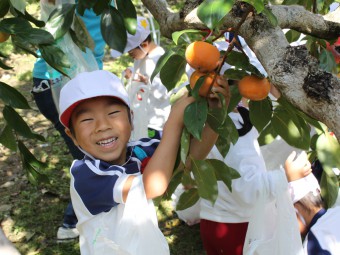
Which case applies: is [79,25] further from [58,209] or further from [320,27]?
[58,209]

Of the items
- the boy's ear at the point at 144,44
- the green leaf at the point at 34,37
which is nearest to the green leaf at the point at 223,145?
the green leaf at the point at 34,37

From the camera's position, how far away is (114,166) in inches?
73.0

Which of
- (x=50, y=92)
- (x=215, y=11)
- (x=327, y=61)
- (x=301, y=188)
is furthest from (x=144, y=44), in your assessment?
(x=215, y=11)

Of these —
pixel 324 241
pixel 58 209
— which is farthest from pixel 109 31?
pixel 58 209

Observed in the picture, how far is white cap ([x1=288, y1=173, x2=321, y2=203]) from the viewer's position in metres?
2.55

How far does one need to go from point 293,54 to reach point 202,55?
0.28m

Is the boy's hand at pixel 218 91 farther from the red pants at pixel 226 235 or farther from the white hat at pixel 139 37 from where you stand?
the white hat at pixel 139 37

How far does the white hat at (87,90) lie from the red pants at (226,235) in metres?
1.09

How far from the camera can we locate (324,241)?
217cm

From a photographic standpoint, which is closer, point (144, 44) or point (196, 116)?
point (196, 116)

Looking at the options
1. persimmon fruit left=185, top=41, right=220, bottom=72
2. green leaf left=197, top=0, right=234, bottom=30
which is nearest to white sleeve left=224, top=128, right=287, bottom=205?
persimmon fruit left=185, top=41, right=220, bottom=72

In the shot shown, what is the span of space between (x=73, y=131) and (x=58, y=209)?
216 centimetres

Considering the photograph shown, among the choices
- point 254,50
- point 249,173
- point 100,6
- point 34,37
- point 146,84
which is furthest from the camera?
point 146,84

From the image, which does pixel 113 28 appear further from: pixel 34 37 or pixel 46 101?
pixel 46 101
